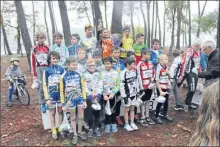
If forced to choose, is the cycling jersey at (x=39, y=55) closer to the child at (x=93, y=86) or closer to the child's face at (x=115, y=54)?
the child at (x=93, y=86)

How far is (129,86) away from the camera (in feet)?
21.8

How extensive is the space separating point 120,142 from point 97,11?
6994 mm

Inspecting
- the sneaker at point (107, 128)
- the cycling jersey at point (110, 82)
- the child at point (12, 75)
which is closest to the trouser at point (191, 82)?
the cycling jersey at point (110, 82)

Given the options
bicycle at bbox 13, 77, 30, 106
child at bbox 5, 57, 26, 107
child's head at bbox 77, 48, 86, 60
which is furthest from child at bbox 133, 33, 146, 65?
child at bbox 5, 57, 26, 107

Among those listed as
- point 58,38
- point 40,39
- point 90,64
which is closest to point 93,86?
point 90,64

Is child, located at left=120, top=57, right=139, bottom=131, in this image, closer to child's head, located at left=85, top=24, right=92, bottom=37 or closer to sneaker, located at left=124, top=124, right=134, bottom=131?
sneaker, located at left=124, top=124, right=134, bottom=131

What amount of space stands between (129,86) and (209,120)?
4.87 meters

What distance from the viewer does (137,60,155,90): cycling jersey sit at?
6840 mm

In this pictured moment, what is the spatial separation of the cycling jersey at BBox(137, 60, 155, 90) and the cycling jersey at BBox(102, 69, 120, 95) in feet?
2.02

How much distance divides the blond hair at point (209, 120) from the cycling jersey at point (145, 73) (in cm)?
499

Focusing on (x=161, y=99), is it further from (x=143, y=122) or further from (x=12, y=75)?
(x=12, y=75)

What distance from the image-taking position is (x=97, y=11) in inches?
462

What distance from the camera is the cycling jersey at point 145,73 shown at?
684cm

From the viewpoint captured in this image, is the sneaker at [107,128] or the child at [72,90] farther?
the sneaker at [107,128]
